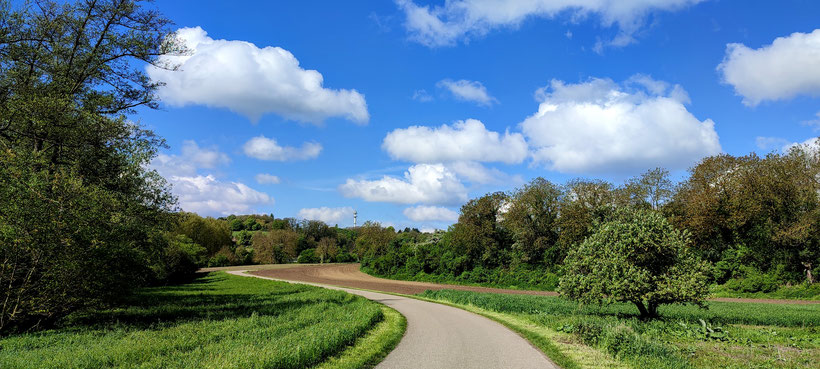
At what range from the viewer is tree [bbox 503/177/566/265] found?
52.5 metres

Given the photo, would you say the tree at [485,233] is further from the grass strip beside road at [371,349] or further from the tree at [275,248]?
Answer: the tree at [275,248]

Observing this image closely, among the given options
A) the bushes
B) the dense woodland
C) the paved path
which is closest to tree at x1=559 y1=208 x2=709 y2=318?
the dense woodland

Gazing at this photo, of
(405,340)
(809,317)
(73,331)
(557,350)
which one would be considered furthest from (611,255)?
(73,331)

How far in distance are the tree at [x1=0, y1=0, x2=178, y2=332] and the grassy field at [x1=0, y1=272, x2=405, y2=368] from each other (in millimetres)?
1879

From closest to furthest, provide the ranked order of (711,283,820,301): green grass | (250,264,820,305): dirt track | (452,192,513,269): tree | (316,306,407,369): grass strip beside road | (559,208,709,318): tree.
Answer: (316,306,407,369): grass strip beside road → (559,208,709,318): tree → (711,283,820,301): green grass → (250,264,820,305): dirt track → (452,192,513,269): tree

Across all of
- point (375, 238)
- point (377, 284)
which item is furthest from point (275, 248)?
point (377, 284)

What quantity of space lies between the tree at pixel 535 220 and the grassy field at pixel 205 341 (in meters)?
36.6

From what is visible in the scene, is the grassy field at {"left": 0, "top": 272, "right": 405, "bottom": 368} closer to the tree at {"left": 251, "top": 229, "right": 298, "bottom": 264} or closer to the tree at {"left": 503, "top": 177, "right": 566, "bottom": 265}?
the tree at {"left": 503, "top": 177, "right": 566, "bottom": 265}

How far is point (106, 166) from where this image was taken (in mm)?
19656

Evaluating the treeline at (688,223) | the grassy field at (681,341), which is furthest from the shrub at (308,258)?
the grassy field at (681,341)

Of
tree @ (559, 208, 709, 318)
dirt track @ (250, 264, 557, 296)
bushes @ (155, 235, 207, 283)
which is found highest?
tree @ (559, 208, 709, 318)

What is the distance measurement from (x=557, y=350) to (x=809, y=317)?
17.7 meters

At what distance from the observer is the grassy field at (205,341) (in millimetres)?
9734

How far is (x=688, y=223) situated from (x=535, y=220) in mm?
16877
